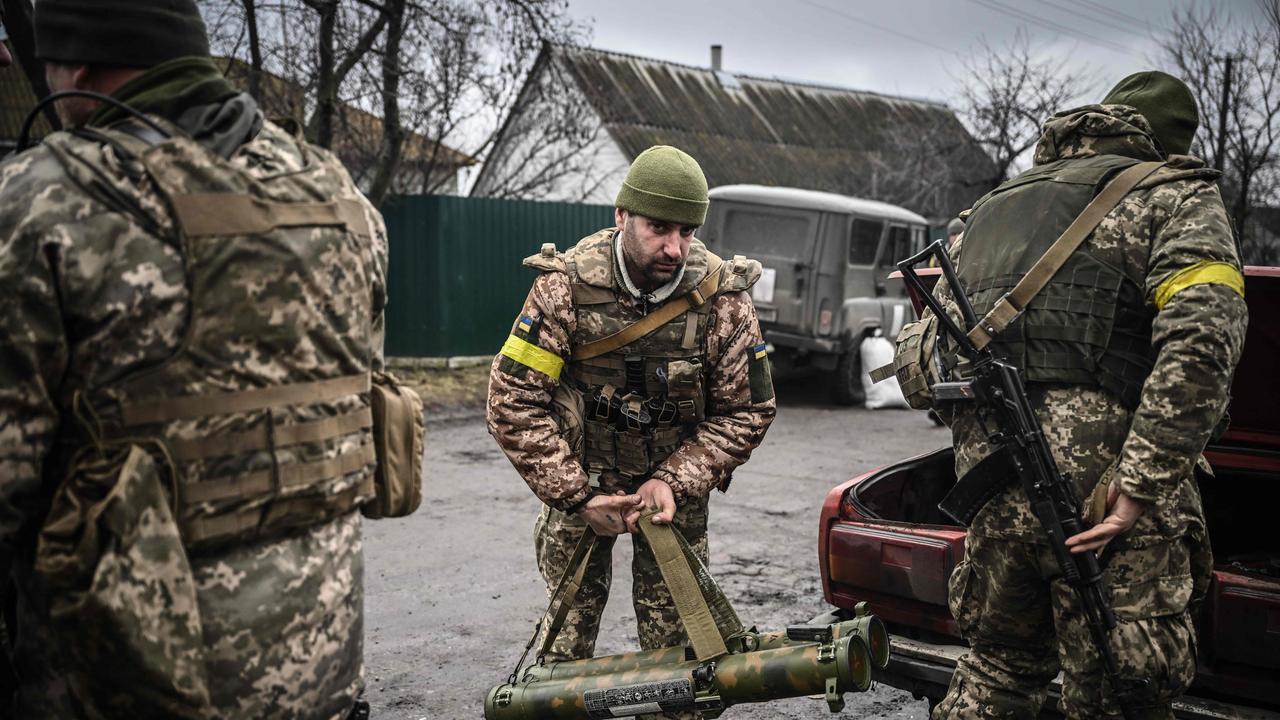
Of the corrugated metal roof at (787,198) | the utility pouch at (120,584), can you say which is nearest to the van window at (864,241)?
the corrugated metal roof at (787,198)

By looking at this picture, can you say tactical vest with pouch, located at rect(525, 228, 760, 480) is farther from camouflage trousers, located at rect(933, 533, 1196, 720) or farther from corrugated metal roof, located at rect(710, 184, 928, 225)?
corrugated metal roof, located at rect(710, 184, 928, 225)

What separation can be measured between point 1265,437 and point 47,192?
138 inches

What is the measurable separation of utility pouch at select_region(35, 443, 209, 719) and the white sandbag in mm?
10731

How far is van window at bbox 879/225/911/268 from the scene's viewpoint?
12.9m

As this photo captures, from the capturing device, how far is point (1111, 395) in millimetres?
2562

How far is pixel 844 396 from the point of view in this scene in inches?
473

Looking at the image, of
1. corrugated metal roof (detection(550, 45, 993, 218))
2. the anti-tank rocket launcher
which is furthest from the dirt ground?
corrugated metal roof (detection(550, 45, 993, 218))

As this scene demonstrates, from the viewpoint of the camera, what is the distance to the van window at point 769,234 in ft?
38.9

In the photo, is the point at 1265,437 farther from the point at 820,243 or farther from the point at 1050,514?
the point at 820,243

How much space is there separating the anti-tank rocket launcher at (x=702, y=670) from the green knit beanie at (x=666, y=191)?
2.93 ft

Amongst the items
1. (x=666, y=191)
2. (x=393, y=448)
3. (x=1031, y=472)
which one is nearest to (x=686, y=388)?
(x=666, y=191)

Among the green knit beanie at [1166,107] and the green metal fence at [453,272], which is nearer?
the green knit beanie at [1166,107]

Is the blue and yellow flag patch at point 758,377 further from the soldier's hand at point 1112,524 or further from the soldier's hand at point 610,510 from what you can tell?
the soldier's hand at point 1112,524

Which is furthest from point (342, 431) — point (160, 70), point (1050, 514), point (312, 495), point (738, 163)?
point (738, 163)
